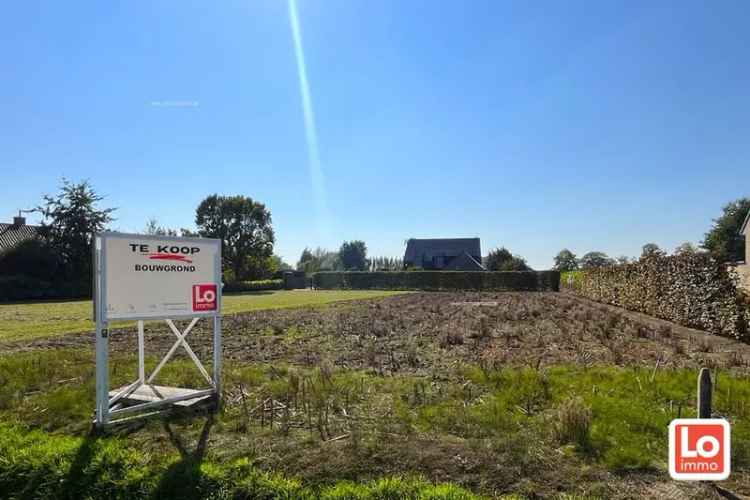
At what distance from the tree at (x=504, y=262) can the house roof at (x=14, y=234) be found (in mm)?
42824

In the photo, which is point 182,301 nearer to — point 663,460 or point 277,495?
point 277,495

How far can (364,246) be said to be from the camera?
10388 cm

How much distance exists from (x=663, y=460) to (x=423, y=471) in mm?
1927

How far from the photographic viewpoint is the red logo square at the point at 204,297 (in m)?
5.28

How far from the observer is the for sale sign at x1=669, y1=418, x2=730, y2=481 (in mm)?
3035

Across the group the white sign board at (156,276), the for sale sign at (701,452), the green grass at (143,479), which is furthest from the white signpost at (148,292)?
the for sale sign at (701,452)

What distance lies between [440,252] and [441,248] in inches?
29.3

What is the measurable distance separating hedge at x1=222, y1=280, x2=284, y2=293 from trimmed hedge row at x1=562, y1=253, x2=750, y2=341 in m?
35.5

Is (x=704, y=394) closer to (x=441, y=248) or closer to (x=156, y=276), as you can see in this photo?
(x=156, y=276)

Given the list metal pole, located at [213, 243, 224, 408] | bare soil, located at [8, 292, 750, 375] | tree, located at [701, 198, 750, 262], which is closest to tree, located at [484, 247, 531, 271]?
tree, located at [701, 198, 750, 262]

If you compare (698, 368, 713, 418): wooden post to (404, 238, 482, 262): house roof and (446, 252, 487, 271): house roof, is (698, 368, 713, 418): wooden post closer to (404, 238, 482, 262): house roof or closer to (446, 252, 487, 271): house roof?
(446, 252, 487, 271): house roof

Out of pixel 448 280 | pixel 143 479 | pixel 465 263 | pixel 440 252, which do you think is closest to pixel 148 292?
pixel 143 479

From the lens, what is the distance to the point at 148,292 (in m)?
4.86

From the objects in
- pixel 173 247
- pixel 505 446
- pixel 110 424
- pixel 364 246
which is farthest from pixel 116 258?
pixel 364 246
